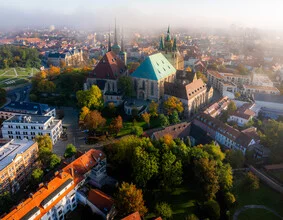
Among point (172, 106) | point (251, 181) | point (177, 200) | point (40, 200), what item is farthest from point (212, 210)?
point (172, 106)

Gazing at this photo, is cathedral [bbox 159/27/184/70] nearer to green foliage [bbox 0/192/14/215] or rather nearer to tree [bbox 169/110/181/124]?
tree [bbox 169/110/181/124]

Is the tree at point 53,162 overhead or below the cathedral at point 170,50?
below

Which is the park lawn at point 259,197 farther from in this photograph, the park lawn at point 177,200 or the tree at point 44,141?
the tree at point 44,141

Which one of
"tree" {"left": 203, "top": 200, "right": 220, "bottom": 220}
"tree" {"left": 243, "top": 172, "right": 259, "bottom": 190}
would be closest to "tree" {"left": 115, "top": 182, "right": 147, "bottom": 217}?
"tree" {"left": 203, "top": 200, "right": 220, "bottom": 220}

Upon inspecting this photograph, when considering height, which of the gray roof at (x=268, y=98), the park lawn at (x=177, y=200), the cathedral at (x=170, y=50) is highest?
the cathedral at (x=170, y=50)

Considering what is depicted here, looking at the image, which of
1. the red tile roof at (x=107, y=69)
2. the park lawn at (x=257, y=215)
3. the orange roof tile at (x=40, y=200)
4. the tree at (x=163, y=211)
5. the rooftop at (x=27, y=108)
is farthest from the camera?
the red tile roof at (x=107, y=69)

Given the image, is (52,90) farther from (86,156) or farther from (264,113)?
(264,113)

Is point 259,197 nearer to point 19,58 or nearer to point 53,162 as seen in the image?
point 53,162

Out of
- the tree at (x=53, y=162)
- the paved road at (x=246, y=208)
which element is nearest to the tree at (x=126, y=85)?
the tree at (x=53, y=162)
